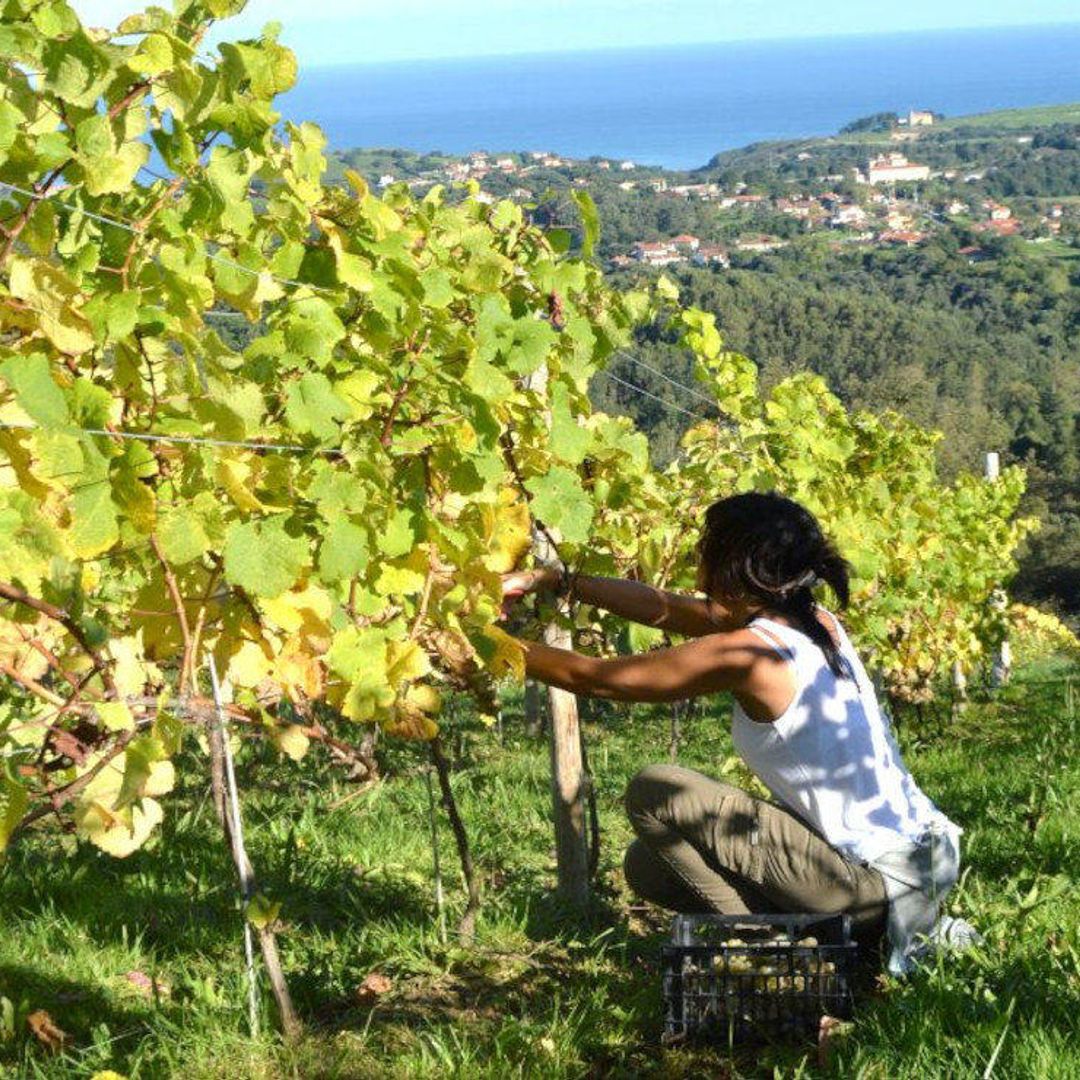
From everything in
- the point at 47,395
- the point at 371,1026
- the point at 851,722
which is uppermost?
the point at 47,395

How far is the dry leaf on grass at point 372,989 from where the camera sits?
2.78m

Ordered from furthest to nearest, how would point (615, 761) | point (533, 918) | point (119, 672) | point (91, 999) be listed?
point (615, 761) < point (533, 918) < point (91, 999) < point (119, 672)

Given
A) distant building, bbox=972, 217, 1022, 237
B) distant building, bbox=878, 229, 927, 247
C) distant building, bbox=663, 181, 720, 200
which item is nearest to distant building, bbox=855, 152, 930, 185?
→ distant building, bbox=663, 181, 720, 200

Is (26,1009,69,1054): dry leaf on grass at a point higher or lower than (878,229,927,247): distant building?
lower

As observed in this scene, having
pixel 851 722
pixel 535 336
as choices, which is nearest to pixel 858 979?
pixel 851 722

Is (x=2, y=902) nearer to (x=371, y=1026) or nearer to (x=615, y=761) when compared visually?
(x=371, y=1026)

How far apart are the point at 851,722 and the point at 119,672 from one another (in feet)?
4.38

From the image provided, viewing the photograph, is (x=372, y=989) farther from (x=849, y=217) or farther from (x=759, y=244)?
(x=849, y=217)

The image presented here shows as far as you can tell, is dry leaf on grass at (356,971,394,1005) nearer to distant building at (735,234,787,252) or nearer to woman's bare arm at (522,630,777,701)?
woman's bare arm at (522,630,777,701)

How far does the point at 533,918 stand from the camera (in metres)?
3.22

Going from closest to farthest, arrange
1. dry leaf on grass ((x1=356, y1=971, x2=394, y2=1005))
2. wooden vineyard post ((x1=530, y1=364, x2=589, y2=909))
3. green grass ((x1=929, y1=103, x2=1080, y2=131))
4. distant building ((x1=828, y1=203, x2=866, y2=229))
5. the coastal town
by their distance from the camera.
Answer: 1. dry leaf on grass ((x1=356, y1=971, x2=394, y2=1005))
2. wooden vineyard post ((x1=530, y1=364, x2=589, y2=909))
3. the coastal town
4. distant building ((x1=828, y1=203, x2=866, y2=229))
5. green grass ((x1=929, y1=103, x2=1080, y2=131))

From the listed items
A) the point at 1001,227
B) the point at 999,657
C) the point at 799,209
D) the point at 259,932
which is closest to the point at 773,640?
the point at 259,932

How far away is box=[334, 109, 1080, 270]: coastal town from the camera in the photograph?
76625 millimetres

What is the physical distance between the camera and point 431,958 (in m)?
2.96
